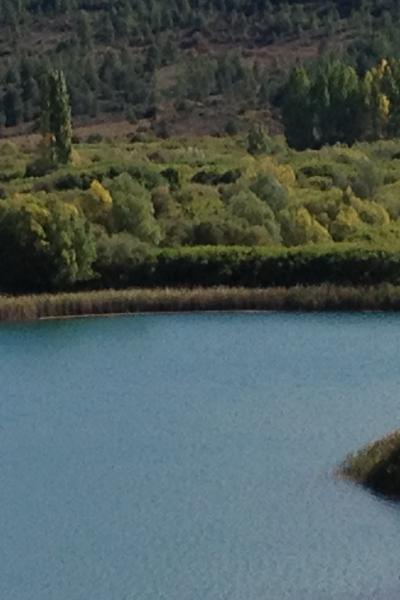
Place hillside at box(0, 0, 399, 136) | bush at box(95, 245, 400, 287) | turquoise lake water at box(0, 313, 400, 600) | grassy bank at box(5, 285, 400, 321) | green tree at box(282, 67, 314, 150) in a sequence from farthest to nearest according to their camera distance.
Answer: hillside at box(0, 0, 399, 136), green tree at box(282, 67, 314, 150), bush at box(95, 245, 400, 287), grassy bank at box(5, 285, 400, 321), turquoise lake water at box(0, 313, 400, 600)

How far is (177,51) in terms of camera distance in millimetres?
137750

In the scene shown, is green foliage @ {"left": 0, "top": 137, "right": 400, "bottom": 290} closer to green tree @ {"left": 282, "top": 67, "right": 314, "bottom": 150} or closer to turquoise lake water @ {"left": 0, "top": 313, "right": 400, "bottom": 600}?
turquoise lake water @ {"left": 0, "top": 313, "right": 400, "bottom": 600}

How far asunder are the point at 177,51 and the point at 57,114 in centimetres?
5155

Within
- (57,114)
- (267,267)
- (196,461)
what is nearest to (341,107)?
(57,114)

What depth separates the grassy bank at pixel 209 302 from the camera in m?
62.8

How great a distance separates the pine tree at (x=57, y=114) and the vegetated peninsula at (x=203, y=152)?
4.3 inches

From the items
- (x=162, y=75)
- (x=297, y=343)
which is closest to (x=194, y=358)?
(x=297, y=343)

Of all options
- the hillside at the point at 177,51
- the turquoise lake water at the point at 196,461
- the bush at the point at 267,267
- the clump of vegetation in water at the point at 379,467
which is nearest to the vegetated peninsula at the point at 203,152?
the bush at the point at 267,267

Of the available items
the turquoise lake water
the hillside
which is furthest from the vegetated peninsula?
the turquoise lake water

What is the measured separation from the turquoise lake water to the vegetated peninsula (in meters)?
8.69

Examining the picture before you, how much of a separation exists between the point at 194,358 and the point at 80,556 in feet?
73.3

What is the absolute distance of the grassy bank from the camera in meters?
62.8

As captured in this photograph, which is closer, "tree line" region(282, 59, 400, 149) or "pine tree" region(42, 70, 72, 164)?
"pine tree" region(42, 70, 72, 164)

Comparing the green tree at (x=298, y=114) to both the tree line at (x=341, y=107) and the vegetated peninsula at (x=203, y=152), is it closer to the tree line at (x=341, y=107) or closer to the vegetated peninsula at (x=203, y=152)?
the tree line at (x=341, y=107)
